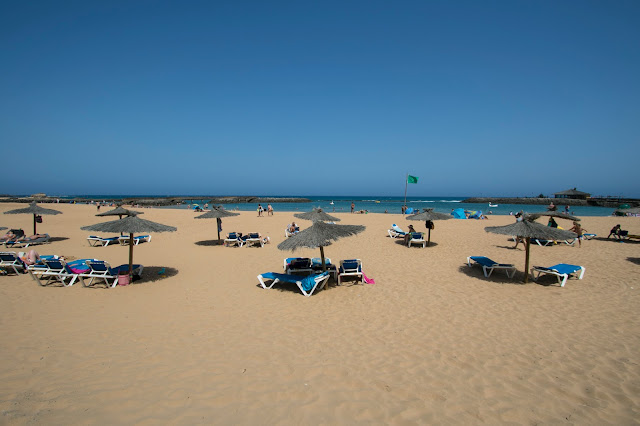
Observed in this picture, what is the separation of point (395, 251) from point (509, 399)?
28.7 ft

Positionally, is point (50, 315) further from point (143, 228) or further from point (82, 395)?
point (82, 395)

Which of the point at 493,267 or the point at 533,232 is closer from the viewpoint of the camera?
the point at 533,232

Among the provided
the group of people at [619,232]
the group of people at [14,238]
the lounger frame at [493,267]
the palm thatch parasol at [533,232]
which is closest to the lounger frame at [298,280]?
the lounger frame at [493,267]

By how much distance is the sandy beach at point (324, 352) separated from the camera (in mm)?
3344

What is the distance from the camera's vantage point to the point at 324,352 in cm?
454

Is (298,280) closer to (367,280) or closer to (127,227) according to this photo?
(367,280)

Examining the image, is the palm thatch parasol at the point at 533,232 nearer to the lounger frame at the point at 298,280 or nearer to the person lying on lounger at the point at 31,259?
the lounger frame at the point at 298,280

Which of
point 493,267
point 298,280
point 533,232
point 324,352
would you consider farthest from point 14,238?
point 533,232

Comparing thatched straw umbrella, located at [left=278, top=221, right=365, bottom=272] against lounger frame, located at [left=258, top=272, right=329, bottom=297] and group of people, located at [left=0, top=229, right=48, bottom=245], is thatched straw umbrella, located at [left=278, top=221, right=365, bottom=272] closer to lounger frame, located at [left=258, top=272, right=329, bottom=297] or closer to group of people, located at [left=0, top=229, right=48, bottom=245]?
lounger frame, located at [left=258, top=272, right=329, bottom=297]

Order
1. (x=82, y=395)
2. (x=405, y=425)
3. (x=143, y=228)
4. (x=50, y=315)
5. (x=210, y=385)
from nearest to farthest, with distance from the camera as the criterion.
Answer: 1. (x=405, y=425)
2. (x=82, y=395)
3. (x=210, y=385)
4. (x=50, y=315)
5. (x=143, y=228)

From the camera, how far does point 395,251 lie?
12.2 m

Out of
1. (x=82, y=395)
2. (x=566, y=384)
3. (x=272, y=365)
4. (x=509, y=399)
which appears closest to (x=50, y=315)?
(x=82, y=395)

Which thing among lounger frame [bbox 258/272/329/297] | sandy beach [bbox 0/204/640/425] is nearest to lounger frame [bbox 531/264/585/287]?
sandy beach [bbox 0/204/640/425]

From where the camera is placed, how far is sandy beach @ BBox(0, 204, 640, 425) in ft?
11.0
